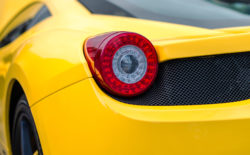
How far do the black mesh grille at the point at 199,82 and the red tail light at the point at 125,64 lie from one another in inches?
1.8

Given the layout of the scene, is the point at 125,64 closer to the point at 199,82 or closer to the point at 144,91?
the point at 144,91

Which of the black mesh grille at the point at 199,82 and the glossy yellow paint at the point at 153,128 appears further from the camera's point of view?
the black mesh grille at the point at 199,82

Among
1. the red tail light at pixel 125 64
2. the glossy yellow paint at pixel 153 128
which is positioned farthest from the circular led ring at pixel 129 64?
the glossy yellow paint at pixel 153 128

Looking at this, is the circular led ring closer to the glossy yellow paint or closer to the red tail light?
the red tail light

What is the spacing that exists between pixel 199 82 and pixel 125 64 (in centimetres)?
32

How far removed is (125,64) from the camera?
159cm

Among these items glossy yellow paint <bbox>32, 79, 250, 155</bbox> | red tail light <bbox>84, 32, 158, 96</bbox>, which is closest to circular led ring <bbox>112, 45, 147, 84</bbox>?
red tail light <bbox>84, 32, 158, 96</bbox>

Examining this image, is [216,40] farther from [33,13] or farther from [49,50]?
[33,13]

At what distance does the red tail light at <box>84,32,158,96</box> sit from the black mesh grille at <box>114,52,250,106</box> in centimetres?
5

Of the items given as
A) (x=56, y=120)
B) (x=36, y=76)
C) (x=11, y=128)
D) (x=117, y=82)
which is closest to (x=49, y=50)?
(x=36, y=76)

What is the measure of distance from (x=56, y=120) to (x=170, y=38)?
618 mm

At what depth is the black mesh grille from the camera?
1.61m

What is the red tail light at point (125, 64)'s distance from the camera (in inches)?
62.3

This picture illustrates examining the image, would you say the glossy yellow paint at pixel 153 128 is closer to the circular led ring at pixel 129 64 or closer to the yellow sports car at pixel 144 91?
the yellow sports car at pixel 144 91
